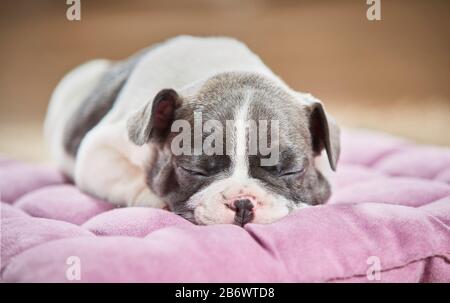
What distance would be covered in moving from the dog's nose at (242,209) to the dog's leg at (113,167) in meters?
0.40

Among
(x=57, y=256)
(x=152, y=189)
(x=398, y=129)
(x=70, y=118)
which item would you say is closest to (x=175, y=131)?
(x=152, y=189)

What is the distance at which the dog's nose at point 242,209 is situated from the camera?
1.48 m

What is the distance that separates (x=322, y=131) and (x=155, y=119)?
469 mm

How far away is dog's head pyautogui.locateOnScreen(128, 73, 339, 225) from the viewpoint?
4.99 feet

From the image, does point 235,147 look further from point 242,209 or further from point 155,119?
point 155,119

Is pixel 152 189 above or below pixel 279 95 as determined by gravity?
below

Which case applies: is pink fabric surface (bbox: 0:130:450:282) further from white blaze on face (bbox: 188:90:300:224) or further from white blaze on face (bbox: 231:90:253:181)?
white blaze on face (bbox: 231:90:253:181)

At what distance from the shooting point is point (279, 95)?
1713mm

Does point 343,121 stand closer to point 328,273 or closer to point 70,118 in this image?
point 70,118

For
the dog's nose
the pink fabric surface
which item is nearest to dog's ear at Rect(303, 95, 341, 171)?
the pink fabric surface

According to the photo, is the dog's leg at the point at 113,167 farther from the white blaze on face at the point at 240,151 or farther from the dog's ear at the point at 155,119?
the white blaze on face at the point at 240,151

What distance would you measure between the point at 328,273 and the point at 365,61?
124 cm

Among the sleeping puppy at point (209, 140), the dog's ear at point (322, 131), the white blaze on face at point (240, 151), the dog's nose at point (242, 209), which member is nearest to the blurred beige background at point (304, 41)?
the sleeping puppy at point (209, 140)

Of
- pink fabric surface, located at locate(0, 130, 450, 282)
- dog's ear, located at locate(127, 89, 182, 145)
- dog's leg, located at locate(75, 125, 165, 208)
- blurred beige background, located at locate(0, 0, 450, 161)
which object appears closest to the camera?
pink fabric surface, located at locate(0, 130, 450, 282)
